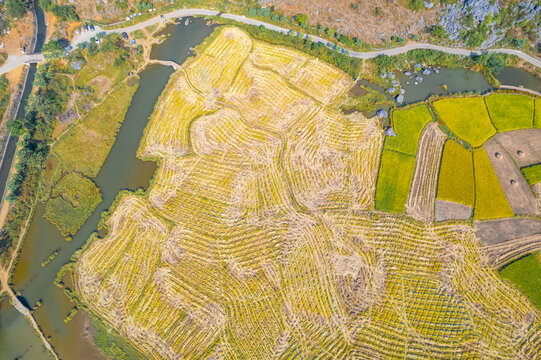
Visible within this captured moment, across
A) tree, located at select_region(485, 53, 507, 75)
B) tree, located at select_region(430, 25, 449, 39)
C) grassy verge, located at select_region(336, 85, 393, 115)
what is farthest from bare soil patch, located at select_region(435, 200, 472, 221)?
tree, located at select_region(430, 25, 449, 39)

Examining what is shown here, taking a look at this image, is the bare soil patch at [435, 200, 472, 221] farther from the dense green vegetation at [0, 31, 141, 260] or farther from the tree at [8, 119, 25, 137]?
the tree at [8, 119, 25, 137]

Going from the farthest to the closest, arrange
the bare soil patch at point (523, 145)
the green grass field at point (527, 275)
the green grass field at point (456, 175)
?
the bare soil patch at point (523, 145) → the green grass field at point (456, 175) → the green grass field at point (527, 275)

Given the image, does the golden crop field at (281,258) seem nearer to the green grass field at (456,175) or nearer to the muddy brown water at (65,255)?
the muddy brown water at (65,255)

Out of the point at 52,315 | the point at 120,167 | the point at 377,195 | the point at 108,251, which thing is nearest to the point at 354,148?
the point at 377,195

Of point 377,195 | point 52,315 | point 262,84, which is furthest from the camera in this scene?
point 262,84

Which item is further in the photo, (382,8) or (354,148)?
(382,8)

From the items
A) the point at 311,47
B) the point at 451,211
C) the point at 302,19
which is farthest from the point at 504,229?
the point at 302,19

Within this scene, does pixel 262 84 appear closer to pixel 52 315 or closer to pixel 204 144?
pixel 204 144

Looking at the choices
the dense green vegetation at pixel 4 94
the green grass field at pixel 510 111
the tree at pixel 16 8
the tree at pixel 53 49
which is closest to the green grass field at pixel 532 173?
the green grass field at pixel 510 111
